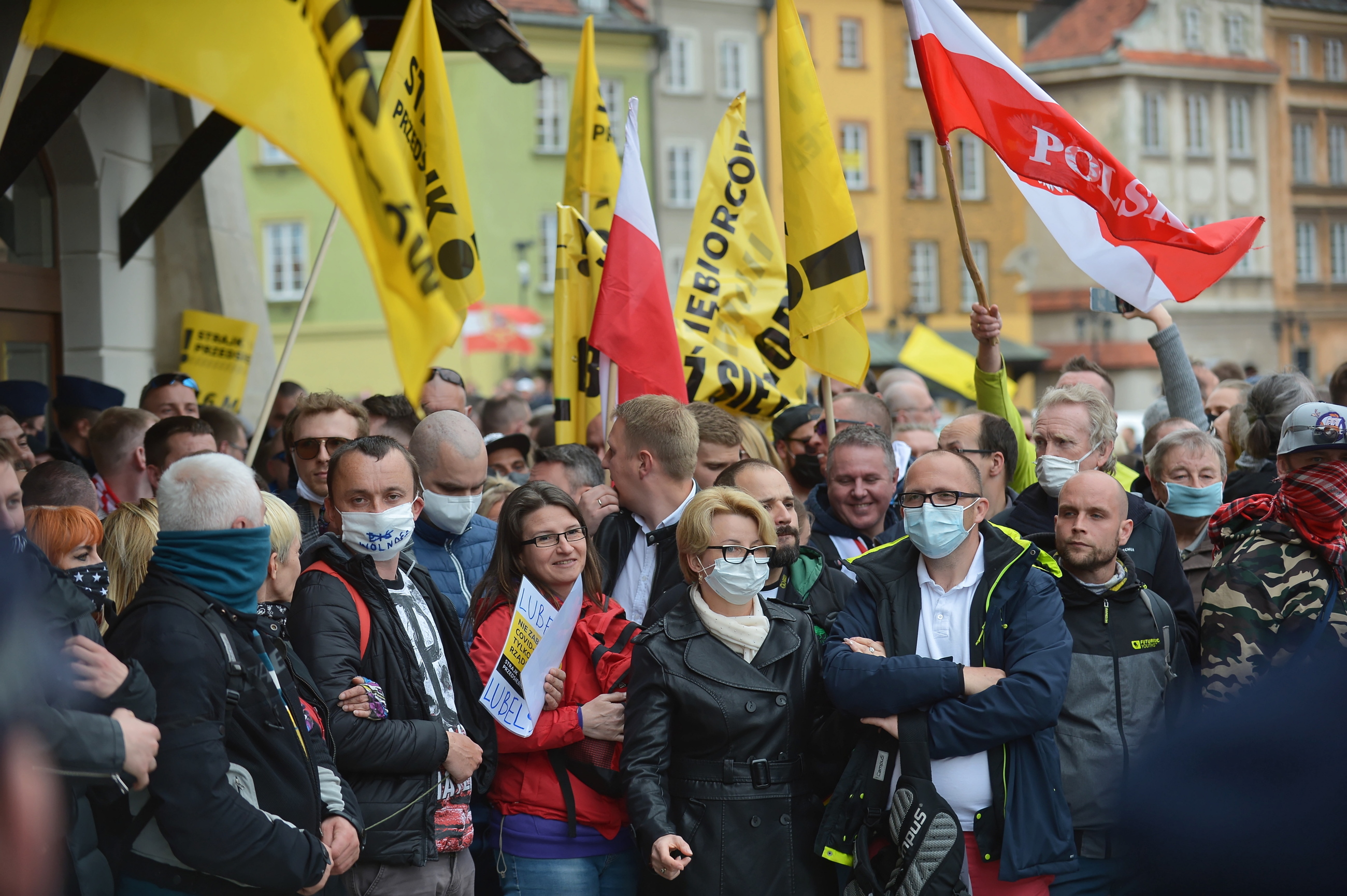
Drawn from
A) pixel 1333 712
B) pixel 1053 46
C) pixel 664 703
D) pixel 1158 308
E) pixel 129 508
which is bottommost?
pixel 664 703

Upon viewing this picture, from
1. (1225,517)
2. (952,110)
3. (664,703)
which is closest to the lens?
(664,703)

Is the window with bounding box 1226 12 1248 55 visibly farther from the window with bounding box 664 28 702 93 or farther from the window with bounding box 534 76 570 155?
the window with bounding box 534 76 570 155

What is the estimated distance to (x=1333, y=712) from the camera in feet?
6.20

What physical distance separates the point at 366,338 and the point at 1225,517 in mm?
29238

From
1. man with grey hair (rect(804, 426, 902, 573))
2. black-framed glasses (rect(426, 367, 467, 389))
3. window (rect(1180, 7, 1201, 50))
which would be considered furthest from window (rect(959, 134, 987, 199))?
man with grey hair (rect(804, 426, 902, 573))

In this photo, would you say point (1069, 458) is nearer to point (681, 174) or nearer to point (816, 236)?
point (816, 236)

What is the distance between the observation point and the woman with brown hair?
4.30 metres

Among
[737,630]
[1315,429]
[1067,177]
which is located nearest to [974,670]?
[737,630]

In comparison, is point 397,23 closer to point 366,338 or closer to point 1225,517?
point 1225,517

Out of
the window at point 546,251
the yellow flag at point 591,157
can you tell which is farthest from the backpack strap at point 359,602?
the window at point 546,251

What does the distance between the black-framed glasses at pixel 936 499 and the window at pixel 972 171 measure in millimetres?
38571

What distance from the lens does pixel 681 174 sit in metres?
36.9

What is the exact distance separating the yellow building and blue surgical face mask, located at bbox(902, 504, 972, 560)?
34.8m

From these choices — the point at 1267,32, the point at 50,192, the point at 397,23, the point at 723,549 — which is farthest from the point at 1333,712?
the point at 1267,32
